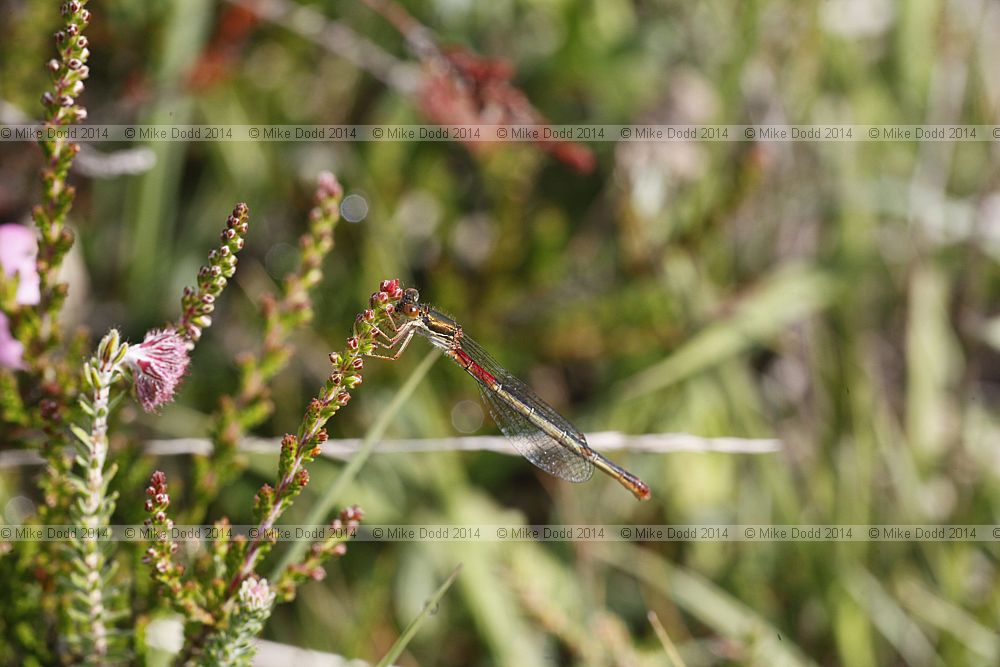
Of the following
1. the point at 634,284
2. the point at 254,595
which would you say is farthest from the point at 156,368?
the point at 634,284

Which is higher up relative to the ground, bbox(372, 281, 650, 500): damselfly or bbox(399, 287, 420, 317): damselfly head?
bbox(399, 287, 420, 317): damselfly head

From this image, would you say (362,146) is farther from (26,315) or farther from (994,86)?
(994,86)

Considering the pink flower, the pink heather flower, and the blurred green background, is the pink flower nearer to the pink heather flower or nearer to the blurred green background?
the pink heather flower

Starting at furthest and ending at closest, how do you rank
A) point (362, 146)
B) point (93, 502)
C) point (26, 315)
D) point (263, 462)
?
point (362, 146), point (263, 462), point (26, 315), point (93, 502)

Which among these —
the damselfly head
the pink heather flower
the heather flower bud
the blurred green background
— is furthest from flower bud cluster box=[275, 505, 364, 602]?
the blurred green background

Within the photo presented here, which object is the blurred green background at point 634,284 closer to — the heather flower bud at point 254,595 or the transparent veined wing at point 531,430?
the transparent veined wing at point 531,430

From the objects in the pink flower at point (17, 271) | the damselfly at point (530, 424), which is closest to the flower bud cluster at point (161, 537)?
the pink flower at point (17, 271)

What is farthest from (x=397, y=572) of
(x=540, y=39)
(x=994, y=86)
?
(x=994, y=86)
